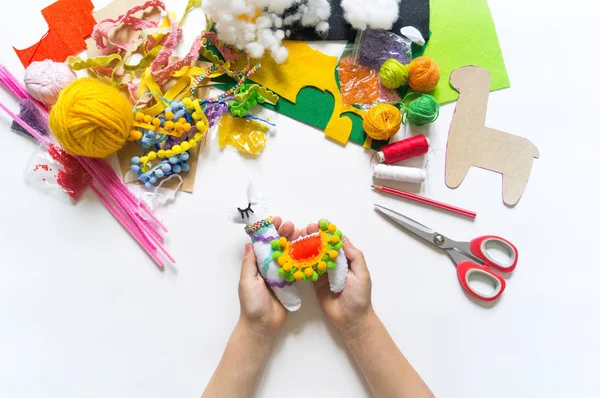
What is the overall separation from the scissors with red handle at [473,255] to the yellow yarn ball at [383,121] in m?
0.18

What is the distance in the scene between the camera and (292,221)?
1002mm

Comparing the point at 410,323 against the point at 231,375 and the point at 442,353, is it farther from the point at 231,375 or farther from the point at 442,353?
the point at 231,375

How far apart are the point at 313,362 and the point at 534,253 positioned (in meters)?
0.58

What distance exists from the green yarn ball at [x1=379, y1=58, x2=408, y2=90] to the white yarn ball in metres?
0.71

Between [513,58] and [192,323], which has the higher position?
[513,58]

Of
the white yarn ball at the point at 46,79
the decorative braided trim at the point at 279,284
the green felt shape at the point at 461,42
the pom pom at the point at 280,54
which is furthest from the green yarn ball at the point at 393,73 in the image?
the white yarn ball at the point at 46,79

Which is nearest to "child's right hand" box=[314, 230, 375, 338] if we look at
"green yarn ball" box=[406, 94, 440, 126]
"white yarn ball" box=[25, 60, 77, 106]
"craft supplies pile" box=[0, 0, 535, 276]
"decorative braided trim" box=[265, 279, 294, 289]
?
"decorative braided trim" box=[265, 279, 294, 289]

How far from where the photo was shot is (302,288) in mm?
986

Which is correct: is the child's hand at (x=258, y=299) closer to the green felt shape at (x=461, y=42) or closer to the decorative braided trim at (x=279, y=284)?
the decorative braided trim at (x=279, y=284)

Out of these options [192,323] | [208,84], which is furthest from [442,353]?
[208,84]

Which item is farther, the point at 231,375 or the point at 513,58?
the point at 513,58

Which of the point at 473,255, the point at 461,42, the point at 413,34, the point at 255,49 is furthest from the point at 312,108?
the point at 473,255

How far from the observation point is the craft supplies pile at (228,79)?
0.98 meters

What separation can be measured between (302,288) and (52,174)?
641 mm
